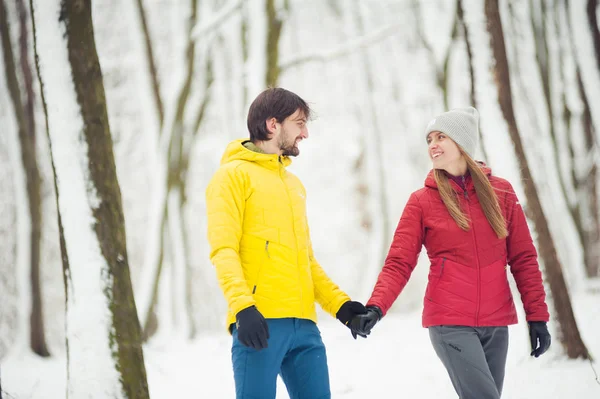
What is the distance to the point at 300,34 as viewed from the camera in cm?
1459

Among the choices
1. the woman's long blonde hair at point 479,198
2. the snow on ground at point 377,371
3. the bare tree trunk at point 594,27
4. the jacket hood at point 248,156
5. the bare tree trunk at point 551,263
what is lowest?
the snow on ground at point 377,371

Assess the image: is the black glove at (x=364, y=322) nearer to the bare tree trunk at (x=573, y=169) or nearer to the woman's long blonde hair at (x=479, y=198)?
the woman's long blonde hair at (x=479, y=198)

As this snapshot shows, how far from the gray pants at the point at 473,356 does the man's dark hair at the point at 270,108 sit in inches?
48.3

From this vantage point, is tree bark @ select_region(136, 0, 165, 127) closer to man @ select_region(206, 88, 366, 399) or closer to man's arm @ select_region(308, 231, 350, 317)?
man @ select_region(206, 88, 366, 399)

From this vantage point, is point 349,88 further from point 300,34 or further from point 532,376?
point 532,376

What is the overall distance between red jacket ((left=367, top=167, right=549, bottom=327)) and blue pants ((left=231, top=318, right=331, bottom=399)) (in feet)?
1.18

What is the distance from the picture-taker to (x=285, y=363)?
95.2 inches

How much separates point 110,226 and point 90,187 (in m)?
0.27

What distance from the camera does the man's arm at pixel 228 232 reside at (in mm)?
2133

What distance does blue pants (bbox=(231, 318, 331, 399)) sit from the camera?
222cm

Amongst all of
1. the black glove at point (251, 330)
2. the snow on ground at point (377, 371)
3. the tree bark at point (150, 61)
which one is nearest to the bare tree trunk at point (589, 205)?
the snow on ground at point (377, 371)

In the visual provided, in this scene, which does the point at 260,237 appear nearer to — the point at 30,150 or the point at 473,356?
the point at 473,356

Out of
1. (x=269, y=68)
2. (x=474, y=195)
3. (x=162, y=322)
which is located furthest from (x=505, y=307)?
(x=162, y=322)

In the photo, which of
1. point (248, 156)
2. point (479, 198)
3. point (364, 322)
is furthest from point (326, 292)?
point (479, 198)
